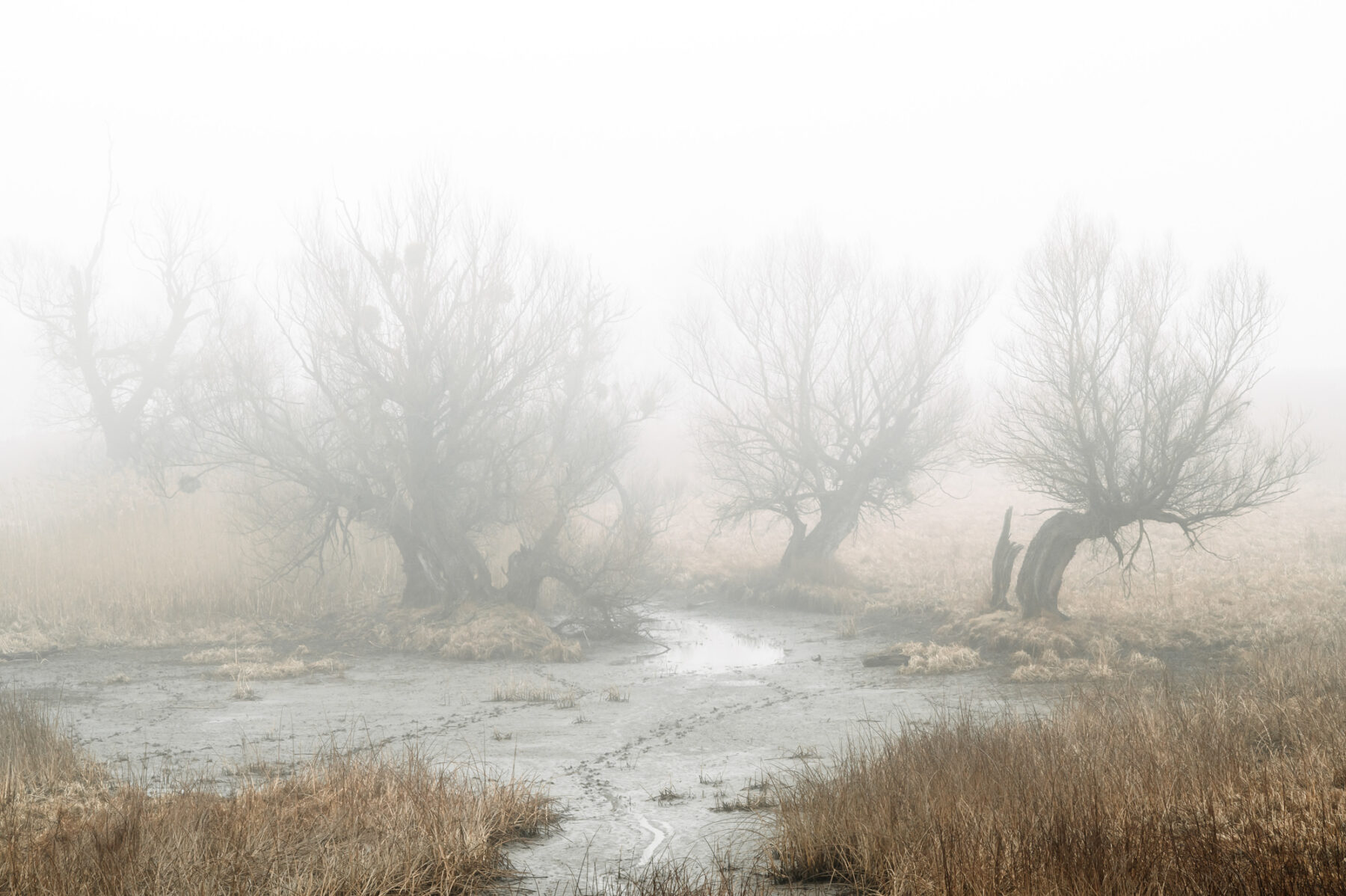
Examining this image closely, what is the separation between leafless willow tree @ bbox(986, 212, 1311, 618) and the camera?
1521cm

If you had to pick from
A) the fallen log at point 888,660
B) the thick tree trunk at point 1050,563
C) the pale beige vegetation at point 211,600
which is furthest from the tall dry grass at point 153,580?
the thick tree trunk at point 1050,563

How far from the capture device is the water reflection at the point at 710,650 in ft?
53.4

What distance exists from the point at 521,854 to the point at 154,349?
1334 inches

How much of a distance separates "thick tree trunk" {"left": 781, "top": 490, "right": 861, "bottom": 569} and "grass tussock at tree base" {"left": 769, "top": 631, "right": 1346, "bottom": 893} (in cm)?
1753

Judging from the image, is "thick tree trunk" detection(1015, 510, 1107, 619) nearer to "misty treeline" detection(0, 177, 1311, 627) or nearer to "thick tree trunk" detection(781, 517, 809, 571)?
"misty treeline" detection(0, 177, 1311, 627)

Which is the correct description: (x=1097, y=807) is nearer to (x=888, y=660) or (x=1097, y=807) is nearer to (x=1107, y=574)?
(x=888, y=660)

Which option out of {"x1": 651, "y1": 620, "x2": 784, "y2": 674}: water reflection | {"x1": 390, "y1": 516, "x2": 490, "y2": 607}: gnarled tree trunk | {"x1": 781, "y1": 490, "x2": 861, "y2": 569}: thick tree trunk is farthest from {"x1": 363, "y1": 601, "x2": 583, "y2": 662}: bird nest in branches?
{"x1": 781, "y1": 490, "x2": 861, "y2": 569}: thick tree trunk

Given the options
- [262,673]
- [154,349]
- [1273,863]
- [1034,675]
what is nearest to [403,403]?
[262,673]

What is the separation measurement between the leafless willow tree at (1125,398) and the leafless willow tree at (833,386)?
8364mm

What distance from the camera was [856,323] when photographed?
26219mm

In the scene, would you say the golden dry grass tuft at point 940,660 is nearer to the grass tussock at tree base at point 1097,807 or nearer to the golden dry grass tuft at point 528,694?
the golden dry grass tuft at point 528,694

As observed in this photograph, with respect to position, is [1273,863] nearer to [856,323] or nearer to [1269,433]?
[856,323]

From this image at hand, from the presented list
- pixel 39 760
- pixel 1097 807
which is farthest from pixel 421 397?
pixel 1097 807

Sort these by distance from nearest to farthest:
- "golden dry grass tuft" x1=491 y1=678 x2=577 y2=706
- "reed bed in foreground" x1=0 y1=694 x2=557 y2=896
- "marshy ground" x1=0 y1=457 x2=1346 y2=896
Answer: "reed bed in foreground" x1=0 y1=694 x2=557 y2=896 → "marshy ground" x1=0 y1=457 x2=1346 y2=896 → "golden dry grass tuft" x1=491 y1=678 x2=577 y2=706
